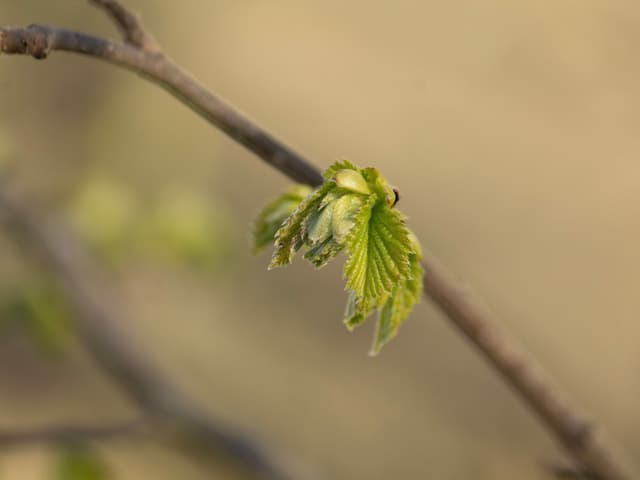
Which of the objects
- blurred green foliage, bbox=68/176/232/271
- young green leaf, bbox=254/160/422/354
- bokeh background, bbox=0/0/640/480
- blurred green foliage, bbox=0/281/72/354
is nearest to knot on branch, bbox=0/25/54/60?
young green leaf, bbox=254/160/422/354

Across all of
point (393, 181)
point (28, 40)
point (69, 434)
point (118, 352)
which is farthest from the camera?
point (393, 181)

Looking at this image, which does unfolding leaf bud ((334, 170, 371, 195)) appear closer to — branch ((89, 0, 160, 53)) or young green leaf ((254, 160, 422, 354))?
young green leaf ((254, 160, 422, 354))

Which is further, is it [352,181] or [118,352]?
[118,352]

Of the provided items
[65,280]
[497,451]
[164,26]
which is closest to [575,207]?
[497,451]

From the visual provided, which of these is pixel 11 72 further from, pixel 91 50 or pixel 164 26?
pixel 91 50

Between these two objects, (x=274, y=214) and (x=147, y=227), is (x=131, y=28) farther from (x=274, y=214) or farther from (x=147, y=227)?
(x=147, y=227)

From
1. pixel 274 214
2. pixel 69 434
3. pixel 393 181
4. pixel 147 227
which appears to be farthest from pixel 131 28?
pixel 393 181
